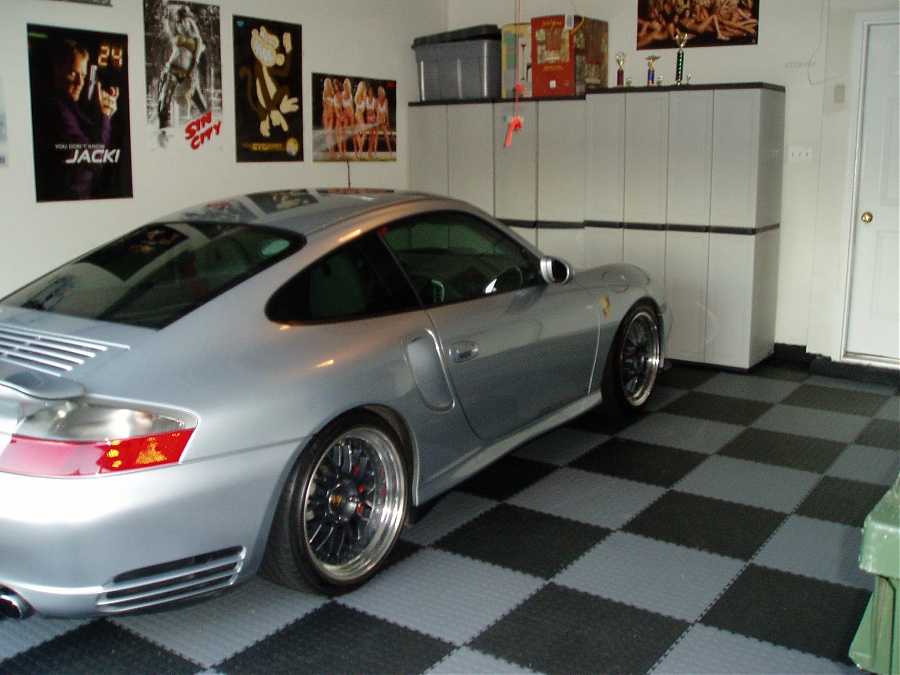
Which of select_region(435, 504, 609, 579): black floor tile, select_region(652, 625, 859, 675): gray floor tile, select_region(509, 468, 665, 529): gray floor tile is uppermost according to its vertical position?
select_region(509, 468, 665, 529): gray floor tile

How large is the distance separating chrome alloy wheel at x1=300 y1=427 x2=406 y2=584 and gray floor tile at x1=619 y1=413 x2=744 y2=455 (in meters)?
1.96

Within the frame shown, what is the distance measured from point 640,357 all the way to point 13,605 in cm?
347

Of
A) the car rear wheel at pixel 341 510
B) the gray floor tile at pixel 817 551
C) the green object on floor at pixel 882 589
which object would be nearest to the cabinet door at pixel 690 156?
the gray floor tile at pixel 817 551

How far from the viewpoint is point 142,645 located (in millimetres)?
2670

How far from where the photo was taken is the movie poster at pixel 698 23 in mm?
6285

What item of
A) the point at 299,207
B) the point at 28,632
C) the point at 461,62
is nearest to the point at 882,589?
the point at 299,207

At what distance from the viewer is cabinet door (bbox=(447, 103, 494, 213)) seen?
7059 millimetres

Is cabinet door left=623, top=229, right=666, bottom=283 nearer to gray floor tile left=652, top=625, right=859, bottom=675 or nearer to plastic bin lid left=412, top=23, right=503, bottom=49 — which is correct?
plastic bin lid left=412, top=23, right=503, bottom=49

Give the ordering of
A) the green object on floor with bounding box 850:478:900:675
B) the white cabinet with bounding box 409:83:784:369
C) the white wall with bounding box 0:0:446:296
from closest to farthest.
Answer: the green object on floor with bounding box 850:478:900:675 < the white wall with bounding box 0:0:446:296 < the white cabinet with bounding box 409:83:784:369

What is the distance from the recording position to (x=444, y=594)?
3.00 m

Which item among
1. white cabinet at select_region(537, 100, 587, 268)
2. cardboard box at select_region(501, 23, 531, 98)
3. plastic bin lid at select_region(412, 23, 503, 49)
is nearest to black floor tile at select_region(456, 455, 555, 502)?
white cabinet at select_region(537, 100, 587, 268)

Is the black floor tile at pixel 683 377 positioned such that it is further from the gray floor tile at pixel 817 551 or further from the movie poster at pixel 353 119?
the movie poster at pixel 353 119

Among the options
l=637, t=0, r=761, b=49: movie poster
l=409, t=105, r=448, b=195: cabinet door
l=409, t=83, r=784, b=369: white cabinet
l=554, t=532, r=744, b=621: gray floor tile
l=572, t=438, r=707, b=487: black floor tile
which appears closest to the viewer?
l=554, t=532, r=744, b=621: gray floor tile

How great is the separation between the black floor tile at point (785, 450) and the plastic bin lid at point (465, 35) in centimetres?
381
